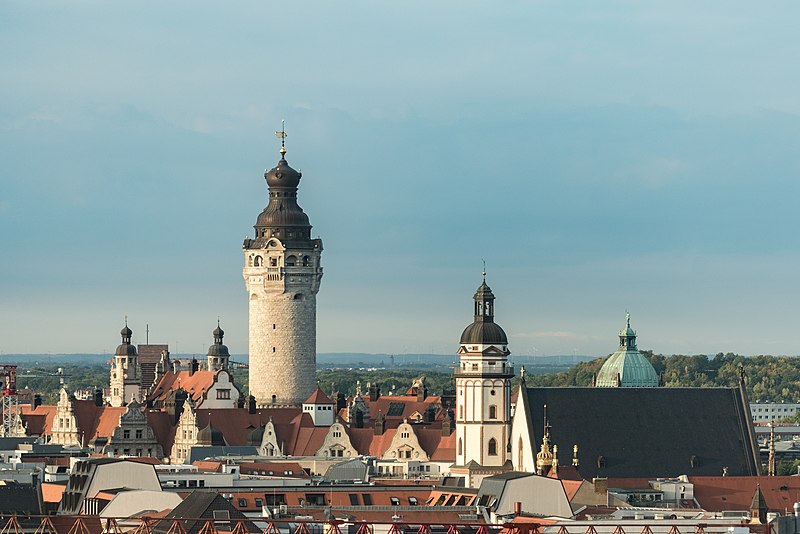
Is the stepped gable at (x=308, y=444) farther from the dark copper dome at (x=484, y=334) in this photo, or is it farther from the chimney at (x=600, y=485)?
the chimney at (x=600, y=485)

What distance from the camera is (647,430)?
158625 mm

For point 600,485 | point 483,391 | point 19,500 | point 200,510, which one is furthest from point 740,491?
point 200,510

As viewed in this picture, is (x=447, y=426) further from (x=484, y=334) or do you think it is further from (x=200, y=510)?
(x=200, y=510)

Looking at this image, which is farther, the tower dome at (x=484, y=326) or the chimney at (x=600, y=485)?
the tower dome at (x=484, y=326)

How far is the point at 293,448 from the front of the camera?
198875 millimetres

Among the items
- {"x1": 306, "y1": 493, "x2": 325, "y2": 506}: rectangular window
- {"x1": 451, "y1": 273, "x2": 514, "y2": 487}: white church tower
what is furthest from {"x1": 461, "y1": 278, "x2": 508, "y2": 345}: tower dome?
{"x1": 306, "y1": 493, "x2": 325, "y2": 506}: rectangular window

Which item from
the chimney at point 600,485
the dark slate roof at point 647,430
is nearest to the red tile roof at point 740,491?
the dark slate roof at point 647,430

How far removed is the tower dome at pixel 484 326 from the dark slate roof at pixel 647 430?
312 inches

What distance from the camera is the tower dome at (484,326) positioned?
16550cm

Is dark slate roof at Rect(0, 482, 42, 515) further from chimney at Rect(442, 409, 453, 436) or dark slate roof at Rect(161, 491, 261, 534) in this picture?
chimney at Rect(442, 409, 453, 436)

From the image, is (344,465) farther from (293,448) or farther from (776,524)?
(776,524)

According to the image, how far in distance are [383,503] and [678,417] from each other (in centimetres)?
2811

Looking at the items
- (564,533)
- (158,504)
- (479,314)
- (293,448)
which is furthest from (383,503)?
(293,448)

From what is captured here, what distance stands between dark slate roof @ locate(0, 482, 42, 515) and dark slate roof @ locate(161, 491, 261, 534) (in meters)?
10.4
